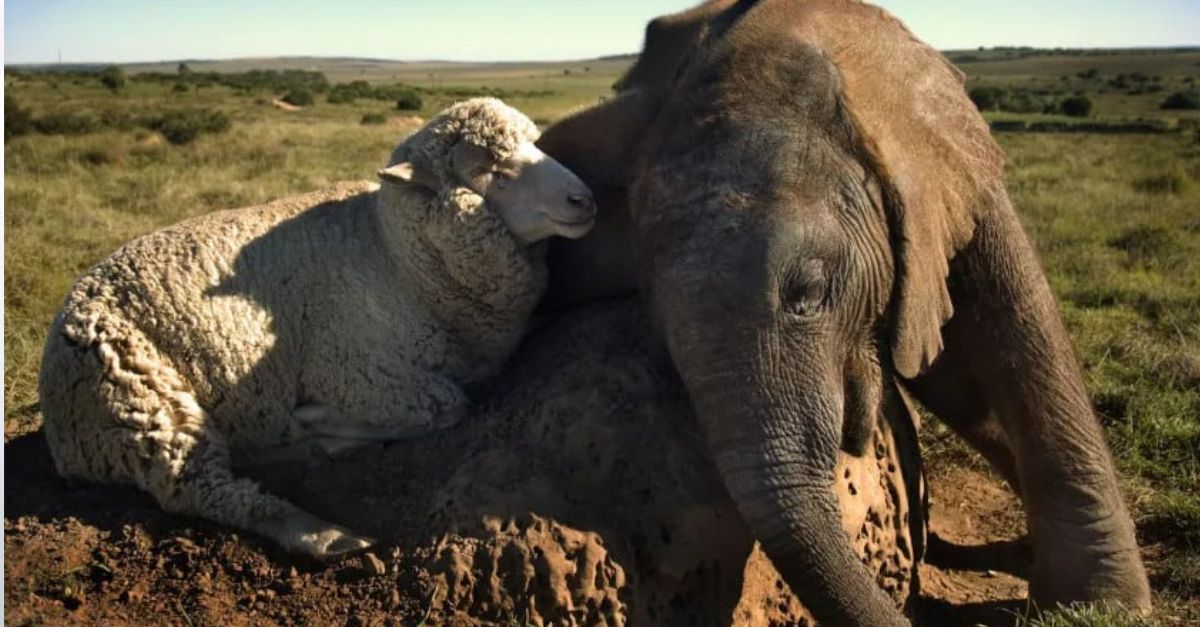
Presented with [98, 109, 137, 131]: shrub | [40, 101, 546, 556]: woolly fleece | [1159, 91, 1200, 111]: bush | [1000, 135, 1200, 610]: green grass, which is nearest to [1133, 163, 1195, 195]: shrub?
[1000, 135, 1200, 610]: green grass

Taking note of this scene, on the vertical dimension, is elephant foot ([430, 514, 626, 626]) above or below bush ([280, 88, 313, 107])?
above

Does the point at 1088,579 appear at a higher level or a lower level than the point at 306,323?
lower

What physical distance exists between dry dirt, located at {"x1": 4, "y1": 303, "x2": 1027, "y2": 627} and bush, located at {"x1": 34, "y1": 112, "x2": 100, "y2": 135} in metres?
21.3

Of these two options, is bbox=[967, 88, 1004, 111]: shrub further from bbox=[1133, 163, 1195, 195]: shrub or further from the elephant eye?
the elephant eye

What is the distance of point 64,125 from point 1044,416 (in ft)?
77.5

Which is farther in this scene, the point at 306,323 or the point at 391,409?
the point at 306,323

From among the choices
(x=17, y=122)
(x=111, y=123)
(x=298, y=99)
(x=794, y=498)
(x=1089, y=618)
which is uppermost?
(x=794, y=498)

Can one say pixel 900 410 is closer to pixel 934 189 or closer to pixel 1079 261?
pixel 934 189

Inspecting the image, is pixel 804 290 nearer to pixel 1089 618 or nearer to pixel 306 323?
pixel 1089 618

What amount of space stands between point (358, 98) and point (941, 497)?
47365mm

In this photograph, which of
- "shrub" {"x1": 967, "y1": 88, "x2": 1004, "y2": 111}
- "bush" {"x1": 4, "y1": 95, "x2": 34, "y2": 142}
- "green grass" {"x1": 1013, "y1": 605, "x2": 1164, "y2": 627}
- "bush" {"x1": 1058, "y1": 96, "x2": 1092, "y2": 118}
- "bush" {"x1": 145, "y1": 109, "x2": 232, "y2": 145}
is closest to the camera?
"green grass" {"x1": 1013, "y1": 605, "x2": 1164, "y2": 627}

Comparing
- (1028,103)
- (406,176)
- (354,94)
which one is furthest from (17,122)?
→ (1028,103)

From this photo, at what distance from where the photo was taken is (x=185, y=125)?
22.8 metres

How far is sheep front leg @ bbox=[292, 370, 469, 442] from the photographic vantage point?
3748mm
